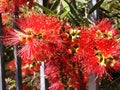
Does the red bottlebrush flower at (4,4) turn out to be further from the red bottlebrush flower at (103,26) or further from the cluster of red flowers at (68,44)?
the red bottlebrush flower at (103,26)

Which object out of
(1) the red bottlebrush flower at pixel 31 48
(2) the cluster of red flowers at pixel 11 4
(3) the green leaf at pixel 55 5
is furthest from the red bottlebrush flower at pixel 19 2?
(1) the red bottlebrush flower at pixel 31 48

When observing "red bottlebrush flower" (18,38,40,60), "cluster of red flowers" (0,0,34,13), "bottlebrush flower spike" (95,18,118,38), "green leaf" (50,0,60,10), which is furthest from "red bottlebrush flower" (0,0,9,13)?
"bottlebrush flower spike" (95,18,118,38)

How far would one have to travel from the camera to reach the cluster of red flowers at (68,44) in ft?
3.31

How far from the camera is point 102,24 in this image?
106 cm

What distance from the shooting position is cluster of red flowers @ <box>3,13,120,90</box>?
1.01 m

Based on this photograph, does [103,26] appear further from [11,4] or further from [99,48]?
[11,4]

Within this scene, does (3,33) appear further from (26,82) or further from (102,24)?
(26,82)

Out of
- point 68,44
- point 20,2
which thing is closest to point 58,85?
point 68,44

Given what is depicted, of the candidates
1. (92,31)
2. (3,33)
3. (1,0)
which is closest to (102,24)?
(92,31)

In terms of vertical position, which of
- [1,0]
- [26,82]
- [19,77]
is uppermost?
[1,0]

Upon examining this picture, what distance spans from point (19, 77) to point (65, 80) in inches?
18.0

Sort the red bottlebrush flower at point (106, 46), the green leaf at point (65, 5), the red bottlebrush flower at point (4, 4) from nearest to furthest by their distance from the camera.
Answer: the red bottlebrush flower at point (106, 46)
the green leaf at point (65, 5)
the red bottlebrush flower at point (4, 4)

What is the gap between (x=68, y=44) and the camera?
1.08 m

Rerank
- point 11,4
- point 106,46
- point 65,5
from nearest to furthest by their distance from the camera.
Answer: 1. point 106,46
2. point 65,5
3. point 11,4
